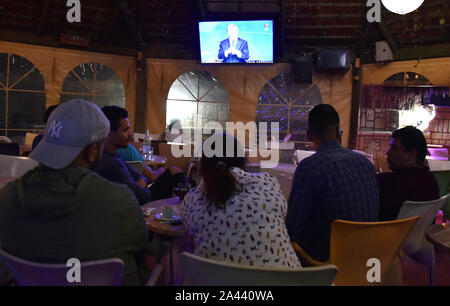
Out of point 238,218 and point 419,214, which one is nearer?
point 238,218

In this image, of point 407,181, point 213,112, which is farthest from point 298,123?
point 407,181

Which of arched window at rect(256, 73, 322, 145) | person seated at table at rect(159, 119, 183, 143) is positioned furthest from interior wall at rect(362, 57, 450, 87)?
person seated at table at rect(159, 119, 183, 143)

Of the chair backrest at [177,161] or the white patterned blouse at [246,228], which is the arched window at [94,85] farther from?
the white patterned blouse at [246,228]

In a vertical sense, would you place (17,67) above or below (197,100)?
above

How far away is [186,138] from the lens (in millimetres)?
8656

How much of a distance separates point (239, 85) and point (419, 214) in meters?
6.57

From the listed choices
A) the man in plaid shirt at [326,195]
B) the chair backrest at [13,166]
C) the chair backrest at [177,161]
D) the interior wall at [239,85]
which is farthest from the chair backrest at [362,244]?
the interior wall at [239,85]

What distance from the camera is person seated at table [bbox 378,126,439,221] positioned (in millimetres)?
2463

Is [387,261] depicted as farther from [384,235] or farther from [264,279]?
[264,279]

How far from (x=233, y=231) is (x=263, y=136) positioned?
6990 millimetres

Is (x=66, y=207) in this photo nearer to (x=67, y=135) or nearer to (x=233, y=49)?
(x=67, y=135)

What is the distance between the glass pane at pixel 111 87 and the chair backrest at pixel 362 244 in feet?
24.0

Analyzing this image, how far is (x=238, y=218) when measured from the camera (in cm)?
157
